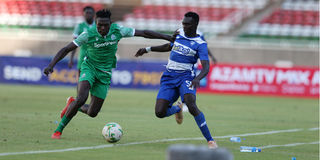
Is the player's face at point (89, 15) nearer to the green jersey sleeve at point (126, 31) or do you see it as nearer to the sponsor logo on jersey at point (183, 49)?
the green jersey sleeve at point (126, 31)

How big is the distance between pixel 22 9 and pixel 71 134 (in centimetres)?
2800

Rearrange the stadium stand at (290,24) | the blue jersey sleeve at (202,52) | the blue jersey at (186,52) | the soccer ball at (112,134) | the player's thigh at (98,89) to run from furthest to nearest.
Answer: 1. the stadium stand at (290,24)
2. the player's thigh at (98,89)
3. the blue jersey at (186,52)
4. the blue jersey sleeve at (202,52)
5. the soccer ball at (112,134)

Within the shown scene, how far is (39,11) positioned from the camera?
36.9 metres

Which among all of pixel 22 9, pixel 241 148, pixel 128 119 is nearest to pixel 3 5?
pixel 22 9

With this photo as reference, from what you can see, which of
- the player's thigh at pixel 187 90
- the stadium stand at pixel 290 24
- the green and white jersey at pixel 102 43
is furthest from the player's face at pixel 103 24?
the stadium stand at pixel 290 24

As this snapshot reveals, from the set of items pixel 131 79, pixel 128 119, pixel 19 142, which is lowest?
pixel 131 79

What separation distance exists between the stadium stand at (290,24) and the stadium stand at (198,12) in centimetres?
113

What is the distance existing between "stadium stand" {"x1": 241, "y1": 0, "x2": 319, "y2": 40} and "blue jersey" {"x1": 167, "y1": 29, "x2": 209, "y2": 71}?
25.4 metres

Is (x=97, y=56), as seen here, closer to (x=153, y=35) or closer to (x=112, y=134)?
(x=153, y=35)

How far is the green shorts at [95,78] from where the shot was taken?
9.90m

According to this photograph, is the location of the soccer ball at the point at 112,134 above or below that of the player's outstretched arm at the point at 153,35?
below

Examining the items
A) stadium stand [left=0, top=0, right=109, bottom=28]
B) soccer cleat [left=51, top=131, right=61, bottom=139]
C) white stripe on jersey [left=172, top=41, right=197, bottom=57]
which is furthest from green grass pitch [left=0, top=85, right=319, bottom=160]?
stadium stand [left=0, top=0, right=109, bottom=28]

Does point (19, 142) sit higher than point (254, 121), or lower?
higher

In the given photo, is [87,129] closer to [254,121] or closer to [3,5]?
[254,121]
